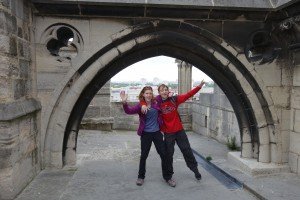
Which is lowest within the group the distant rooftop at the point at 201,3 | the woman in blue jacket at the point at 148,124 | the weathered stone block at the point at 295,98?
the woman in blue jacket at the point at 148,124

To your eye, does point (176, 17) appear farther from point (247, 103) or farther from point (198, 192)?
point (198, 192)

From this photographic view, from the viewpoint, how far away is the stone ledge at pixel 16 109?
134 inches

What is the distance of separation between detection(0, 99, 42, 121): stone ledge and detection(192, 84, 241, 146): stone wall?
14.1 ft

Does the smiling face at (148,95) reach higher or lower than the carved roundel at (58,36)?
lower

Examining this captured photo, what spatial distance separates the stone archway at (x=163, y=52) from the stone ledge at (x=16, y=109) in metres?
0.47

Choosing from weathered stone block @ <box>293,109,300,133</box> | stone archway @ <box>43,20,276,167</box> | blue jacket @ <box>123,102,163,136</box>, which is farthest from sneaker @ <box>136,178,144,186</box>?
weathered stone block @ <box>293,109,300,133</box>

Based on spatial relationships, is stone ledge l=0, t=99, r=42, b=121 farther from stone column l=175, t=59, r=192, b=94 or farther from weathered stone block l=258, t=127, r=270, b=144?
stone column l=175, t=59, r=192, b=94

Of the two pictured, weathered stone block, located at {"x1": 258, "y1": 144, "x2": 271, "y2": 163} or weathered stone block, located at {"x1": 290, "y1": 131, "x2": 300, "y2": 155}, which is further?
weathered stone block, located at {"x1": 258, "y1": 144, "x2": 271, "y2": 163}

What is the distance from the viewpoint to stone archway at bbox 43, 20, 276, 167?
15.1 ft

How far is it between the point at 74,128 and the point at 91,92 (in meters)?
0.56

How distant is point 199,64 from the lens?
17.4ft

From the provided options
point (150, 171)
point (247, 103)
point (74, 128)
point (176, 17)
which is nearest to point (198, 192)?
point (150, 171)

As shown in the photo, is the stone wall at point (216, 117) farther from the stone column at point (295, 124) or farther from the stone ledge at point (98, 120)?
the stone ledge at point (98, 120)

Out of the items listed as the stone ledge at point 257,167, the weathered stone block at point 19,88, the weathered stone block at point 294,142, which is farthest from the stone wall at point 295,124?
the weathered stone block at point 19,88
